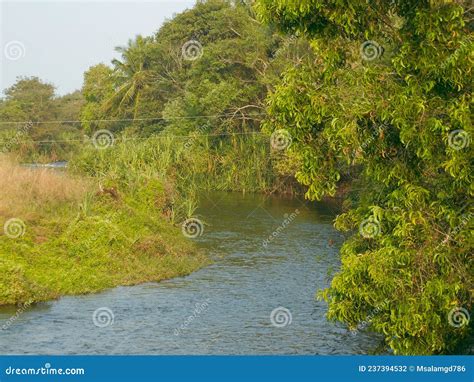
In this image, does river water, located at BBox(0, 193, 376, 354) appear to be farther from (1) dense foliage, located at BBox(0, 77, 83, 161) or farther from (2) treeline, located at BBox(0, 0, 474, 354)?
(1) dense foliage, located at BBox(0, 77, 83, 161)

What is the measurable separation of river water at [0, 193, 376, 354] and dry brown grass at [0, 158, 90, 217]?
5.33 meters

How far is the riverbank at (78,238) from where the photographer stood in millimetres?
20672

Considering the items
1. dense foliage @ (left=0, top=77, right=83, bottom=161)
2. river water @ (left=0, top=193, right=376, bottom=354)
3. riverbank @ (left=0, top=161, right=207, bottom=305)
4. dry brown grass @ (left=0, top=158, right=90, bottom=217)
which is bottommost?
river water @ (left=0, top=193, right=376, bottom=354)

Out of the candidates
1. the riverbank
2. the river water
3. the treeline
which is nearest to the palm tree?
the riverbank

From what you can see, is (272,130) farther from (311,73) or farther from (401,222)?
(401,222)

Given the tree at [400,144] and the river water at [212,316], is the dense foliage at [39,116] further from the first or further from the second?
the tree at [400,144]

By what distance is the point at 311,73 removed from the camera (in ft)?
41.0

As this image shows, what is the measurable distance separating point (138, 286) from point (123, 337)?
4.73 metres

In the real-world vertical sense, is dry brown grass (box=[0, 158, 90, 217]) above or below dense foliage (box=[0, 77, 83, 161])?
below

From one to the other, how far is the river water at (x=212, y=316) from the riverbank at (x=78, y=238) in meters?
0.64

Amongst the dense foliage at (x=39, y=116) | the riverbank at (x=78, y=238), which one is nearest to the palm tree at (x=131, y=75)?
the dense foliage at (x=39, y=116)

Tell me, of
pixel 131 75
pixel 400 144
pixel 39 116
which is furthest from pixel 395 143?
pixel 39 116

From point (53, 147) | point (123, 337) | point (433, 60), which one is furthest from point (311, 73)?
point (53, 147)

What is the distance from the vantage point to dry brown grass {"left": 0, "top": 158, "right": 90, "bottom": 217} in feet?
80.8
